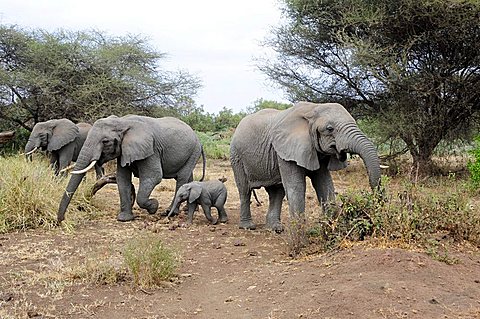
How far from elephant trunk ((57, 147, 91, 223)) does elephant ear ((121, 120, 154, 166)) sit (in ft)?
2.01

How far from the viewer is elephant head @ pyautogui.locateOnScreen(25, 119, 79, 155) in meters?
14.4

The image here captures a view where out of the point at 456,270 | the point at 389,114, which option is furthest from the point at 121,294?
the point at 389,114

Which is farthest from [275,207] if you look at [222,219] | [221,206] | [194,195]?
[194,195]

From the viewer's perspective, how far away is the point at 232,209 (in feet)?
39.0

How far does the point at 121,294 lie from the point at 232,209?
19.6 ft

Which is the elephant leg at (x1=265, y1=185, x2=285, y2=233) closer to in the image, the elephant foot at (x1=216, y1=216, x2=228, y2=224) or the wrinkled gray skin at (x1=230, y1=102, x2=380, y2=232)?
the wrinkled gray skin at (x1=230, y1=102, x2=380, y2=232)

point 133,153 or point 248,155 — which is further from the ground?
point 133,153

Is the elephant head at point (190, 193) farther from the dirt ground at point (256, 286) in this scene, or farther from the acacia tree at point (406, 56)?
the acacia tree at point (406, 56)

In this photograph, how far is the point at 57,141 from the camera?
14.4 m

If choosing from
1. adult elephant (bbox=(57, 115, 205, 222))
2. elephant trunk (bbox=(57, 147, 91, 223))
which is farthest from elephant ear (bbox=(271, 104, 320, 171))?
elephant trunk (bbox=(57, 147, 91, 223))

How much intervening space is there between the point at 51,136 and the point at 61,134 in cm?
25

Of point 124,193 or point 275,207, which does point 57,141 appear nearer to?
point 124,193

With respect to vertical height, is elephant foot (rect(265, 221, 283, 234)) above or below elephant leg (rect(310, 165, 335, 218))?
below

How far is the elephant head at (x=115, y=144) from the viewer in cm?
990
